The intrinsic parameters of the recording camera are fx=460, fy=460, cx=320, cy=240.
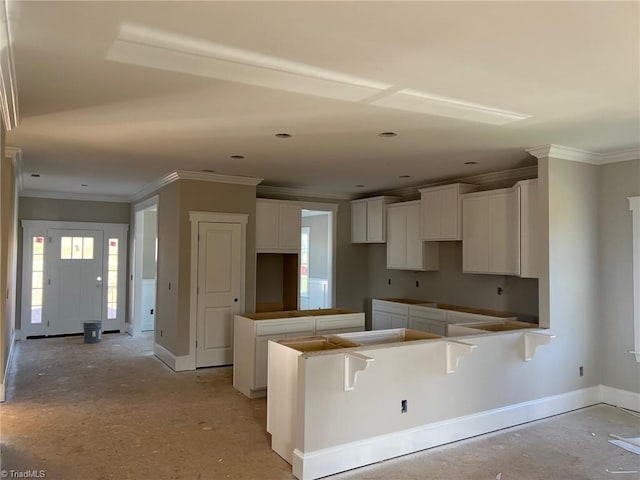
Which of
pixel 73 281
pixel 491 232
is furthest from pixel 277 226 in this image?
pixel 73 281

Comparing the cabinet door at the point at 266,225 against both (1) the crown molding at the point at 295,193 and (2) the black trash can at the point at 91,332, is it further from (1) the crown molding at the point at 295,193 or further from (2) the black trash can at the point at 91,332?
(2) the black trash can at the point at 91,332

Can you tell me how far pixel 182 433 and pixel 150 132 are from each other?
253 cm

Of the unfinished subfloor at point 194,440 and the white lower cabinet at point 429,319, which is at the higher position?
the white lower cabinet at point 429,319

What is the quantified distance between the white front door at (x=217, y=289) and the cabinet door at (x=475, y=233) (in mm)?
2904

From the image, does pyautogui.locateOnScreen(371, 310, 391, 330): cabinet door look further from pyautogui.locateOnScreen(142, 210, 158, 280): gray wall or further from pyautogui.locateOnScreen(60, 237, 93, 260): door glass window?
pyautogui.locateOnScreen(60, 237, 93, 260): door glass window

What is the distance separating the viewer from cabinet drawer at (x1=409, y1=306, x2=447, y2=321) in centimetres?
569

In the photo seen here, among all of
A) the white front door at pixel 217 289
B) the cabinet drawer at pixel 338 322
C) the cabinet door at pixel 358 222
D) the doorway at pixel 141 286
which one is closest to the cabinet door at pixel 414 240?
the cabinet door at pixel 358 222

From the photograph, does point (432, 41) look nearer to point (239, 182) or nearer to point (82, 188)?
point (239, 182)

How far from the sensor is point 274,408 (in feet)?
11.5

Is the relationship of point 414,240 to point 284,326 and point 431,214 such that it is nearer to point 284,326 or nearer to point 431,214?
point 431,214

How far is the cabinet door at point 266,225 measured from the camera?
6.51 meters

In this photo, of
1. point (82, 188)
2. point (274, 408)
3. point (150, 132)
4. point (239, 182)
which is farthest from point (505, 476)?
point (82, 188)

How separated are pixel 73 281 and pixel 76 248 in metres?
0.59

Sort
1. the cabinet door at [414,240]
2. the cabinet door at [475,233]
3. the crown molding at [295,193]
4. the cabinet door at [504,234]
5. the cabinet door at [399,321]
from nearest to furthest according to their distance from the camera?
the cabinet door at [504,234] < the cabinet door at [475,233] < the cabinet door at [399,321] < the cabinet door at [414,240] < the crown molding at [295,193]
